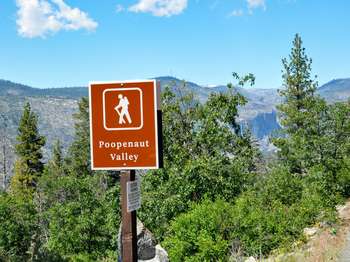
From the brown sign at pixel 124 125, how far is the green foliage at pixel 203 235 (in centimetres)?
1560

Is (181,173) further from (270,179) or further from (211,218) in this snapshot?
(211,218)

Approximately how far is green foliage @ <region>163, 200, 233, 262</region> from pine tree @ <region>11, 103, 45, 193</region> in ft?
136

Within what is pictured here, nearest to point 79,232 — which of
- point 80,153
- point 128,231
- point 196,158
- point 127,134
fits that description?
point 196,158

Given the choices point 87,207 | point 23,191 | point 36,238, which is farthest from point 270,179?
point 23,191

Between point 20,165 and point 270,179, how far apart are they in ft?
134

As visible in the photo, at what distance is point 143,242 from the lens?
627 inches

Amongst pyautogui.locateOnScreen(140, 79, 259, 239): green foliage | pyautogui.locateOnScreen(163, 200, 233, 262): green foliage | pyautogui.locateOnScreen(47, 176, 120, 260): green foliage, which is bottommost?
pyautogui.locateOnScreen(47, 176, 120, 260): green foliage

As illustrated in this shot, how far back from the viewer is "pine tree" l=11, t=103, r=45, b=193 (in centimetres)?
6175

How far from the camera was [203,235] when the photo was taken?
21781 mm

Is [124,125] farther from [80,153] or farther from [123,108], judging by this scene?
[80,153]

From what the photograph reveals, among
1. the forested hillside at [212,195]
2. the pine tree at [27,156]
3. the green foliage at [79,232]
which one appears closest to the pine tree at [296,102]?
the forested hillside at [212,195]

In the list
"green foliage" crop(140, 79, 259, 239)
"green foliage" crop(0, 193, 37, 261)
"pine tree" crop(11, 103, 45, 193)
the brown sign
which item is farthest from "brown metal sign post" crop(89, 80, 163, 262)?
"pine tree" crop(11, 103, 45, 193)

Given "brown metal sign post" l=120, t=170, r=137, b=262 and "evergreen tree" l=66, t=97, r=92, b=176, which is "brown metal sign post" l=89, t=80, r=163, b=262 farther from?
"evergreen tree" l=66, t=97, r=92, b=176

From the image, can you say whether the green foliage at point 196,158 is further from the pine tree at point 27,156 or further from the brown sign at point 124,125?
the pine tree at point 27,156
